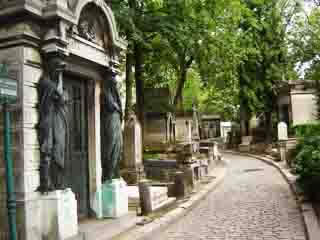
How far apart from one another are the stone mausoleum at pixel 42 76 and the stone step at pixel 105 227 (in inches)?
16.3

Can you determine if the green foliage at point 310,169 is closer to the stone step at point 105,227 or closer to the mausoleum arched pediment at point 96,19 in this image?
the stone step at point 105,227

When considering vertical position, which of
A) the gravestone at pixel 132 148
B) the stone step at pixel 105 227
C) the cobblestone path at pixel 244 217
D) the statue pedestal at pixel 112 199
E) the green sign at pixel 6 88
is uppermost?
the green sign at pixel 6 88

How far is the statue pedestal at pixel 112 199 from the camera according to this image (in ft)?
22.6

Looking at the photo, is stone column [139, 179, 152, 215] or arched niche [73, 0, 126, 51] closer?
arched niche [73, 0, 126, 51]

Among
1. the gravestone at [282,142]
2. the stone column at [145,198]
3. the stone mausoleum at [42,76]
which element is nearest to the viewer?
the stone mausoleum at [42,76]

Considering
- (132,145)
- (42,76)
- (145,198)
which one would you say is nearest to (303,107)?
(132,145)

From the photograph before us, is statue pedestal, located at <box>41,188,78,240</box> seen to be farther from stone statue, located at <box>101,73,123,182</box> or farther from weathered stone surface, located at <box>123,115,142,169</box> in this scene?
weathered stone surface, located at <box>123,115,142,169</box>

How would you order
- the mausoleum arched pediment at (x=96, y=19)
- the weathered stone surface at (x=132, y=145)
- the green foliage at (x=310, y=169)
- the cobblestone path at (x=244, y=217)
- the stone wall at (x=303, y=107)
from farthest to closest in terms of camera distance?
the stone wall at (x=303, y=107) → the weathered stone surface at (x=132, y=145) → the green foliage at (x=310, y=169) → the cobblestone path at (x=244, y=217) → the mausoleum arched pediment at (x=96, y=19)

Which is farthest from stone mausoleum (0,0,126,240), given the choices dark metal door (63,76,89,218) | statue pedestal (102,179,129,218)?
statue pedestal (102,179,129,218)

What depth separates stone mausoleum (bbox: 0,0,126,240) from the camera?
507cm

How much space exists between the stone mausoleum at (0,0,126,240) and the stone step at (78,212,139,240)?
414mm

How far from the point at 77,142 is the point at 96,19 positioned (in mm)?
Result: 2473

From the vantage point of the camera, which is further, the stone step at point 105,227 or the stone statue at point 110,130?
the stone statue at point 110,130

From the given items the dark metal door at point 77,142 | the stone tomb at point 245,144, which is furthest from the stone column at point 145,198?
the stone tomb at point 245,144
